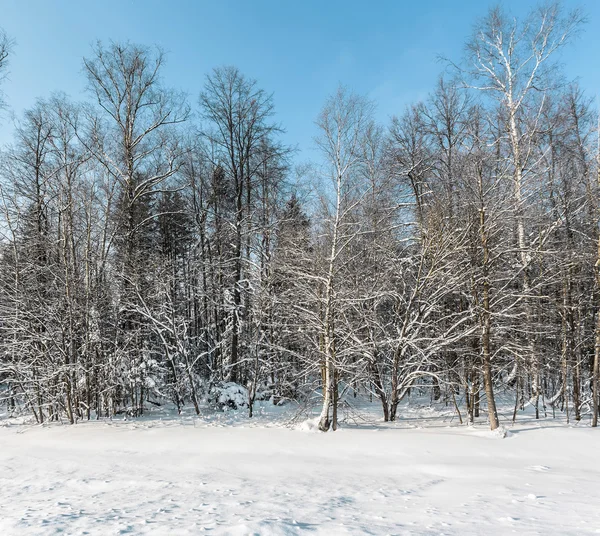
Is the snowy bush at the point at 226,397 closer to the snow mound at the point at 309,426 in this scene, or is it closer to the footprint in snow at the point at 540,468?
the snow mound at the point at 309,426

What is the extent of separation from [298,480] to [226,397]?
756cm

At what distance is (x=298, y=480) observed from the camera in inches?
214

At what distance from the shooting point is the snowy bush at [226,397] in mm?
12469

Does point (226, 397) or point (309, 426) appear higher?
point (226, 397)

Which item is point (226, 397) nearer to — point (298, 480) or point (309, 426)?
point (309, 426)

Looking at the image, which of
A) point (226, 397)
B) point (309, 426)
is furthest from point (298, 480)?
point (226, 397)

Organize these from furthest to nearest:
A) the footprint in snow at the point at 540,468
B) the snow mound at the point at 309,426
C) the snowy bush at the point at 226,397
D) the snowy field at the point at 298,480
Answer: the snowy bush at the point at 226,397 → the snow mound at the point at 309,426 → the footprint in snow at the point at 540,468 → the snowy field at the point at 298,480

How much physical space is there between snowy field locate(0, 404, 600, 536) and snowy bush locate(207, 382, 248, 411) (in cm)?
234

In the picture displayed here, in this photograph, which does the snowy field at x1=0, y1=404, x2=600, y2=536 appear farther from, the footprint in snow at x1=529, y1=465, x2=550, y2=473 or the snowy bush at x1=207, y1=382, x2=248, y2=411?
the snowy bush at x1=207, y1=382, x2=248, y2=411

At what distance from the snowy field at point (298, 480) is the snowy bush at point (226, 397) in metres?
2.34

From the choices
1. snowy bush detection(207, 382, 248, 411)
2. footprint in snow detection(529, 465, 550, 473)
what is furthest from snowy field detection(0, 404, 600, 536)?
snowy bush detection(207, 382, 248, 411)

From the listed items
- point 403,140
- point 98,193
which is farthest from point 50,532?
point 403,140

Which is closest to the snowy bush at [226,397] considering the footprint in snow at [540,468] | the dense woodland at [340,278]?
the dense woodland at [340,278]

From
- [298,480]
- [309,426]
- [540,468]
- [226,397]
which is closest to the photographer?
[298,480]
